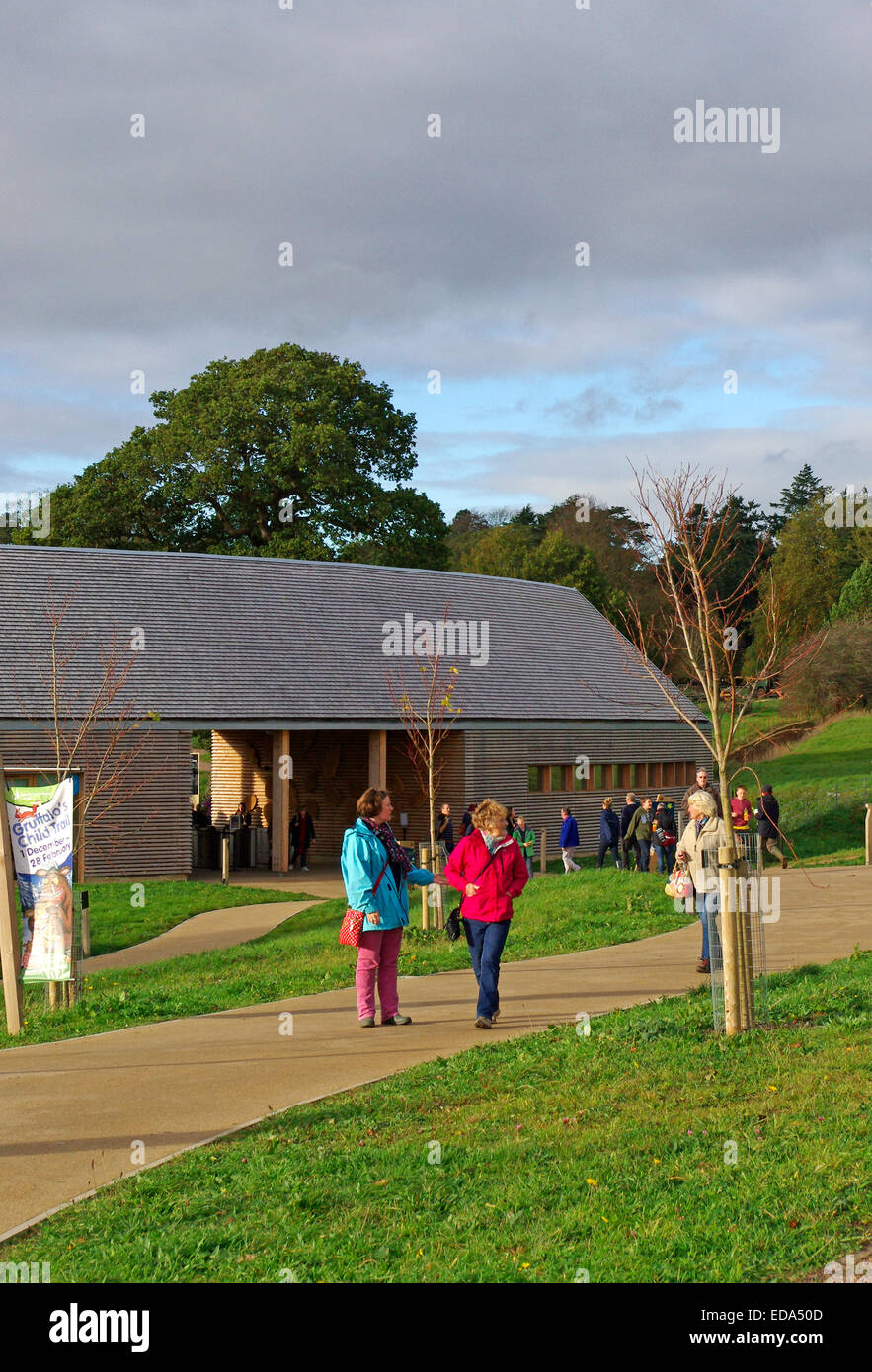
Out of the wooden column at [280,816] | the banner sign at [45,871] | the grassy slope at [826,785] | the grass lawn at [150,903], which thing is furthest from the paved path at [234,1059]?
the grassy slope at [826,785]

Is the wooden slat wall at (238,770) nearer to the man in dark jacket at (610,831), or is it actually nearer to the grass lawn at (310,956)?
the man in dark jacket at (610,831)

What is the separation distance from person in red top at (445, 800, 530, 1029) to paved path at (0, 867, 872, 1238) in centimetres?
37

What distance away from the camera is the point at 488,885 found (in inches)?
381

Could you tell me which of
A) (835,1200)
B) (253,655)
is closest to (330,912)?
(253,655)

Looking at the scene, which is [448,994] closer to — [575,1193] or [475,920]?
[475,920]

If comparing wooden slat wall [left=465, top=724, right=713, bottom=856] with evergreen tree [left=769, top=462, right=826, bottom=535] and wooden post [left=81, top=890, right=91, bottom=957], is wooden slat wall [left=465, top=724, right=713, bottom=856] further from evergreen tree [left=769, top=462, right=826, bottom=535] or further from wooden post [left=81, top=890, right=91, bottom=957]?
evergreen tree [left=769, top=462, right=826, bottom=535]

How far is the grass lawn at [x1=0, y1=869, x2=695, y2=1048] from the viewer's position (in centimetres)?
1110

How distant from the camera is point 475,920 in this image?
31.9 feet

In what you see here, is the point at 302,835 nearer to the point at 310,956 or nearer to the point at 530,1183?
the point at 310,956

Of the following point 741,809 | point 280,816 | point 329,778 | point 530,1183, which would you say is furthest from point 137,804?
point 530,1183

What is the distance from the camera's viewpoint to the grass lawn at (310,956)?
11102 mm

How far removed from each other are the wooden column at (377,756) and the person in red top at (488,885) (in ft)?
61.9
